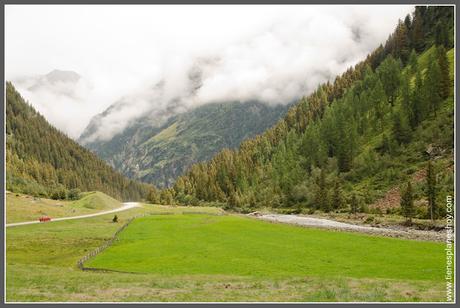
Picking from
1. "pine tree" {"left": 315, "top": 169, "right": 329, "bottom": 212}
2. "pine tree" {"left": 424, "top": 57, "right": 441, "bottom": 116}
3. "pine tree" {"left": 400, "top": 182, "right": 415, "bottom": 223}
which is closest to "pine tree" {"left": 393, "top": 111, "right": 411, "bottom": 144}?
"pine tree" {"left": 424, "top": 57, "right": 441, "bottom": 116}

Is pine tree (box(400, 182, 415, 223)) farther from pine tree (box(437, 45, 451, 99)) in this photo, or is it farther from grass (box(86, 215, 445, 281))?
pine tree (box(437, 45, 451, 99))

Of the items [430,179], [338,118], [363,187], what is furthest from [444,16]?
[430,179]

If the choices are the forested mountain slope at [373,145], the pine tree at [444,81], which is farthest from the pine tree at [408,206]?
the pine tree at [444,81]

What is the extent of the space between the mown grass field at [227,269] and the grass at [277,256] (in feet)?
0.41

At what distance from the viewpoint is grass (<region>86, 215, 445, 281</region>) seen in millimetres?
41531

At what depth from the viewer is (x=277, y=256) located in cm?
5012

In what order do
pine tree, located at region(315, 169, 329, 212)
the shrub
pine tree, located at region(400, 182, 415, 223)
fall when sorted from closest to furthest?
pine tree, located at region(400, 182, 415, 223) < pine tree, located at region(315, 169, 329, 212) < the shrub

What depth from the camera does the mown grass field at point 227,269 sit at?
28922 millimetres

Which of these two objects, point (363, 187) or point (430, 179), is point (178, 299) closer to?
point (430, 179)

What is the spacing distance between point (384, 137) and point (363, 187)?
27.0 m

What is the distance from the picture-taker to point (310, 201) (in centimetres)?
13600

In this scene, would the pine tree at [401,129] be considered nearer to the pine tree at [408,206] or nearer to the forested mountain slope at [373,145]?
the forested mountain slope at [373,145]

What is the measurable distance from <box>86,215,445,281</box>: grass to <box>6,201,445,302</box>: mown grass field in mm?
124

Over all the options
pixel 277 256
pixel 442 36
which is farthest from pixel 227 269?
pixel 442 36
